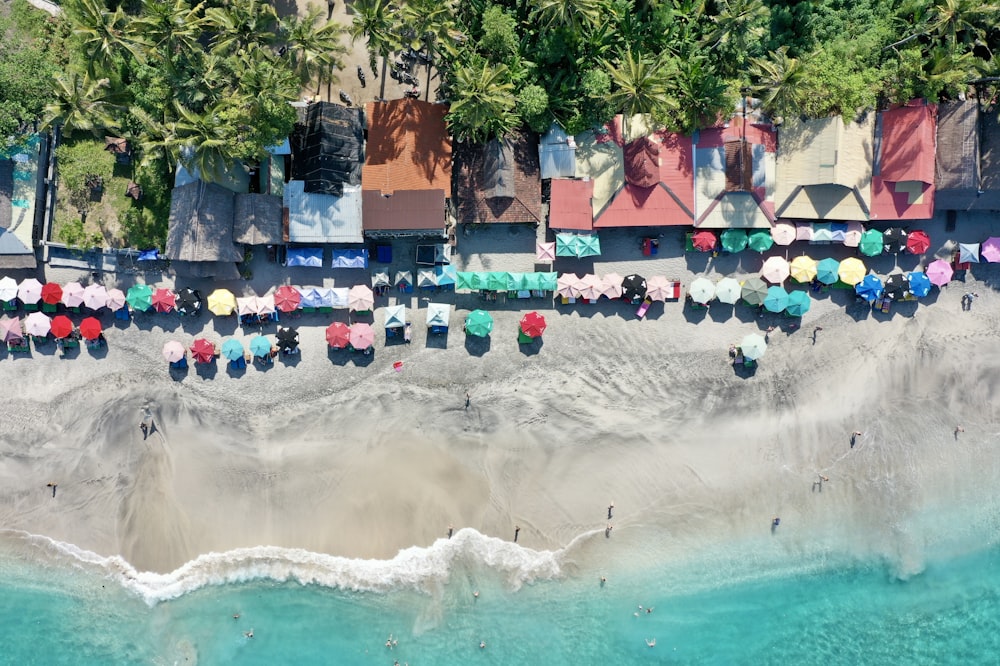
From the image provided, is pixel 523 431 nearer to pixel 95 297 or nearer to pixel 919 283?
pixel 919 283

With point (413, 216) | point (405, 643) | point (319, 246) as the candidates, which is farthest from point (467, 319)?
point (405, 643)

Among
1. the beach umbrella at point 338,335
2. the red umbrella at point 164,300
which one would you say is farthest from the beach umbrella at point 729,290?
the red umbrella at point 164,300

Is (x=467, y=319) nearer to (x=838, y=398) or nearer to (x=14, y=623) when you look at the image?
(x=838, y=398)

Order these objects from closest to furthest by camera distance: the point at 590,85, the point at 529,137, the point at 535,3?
the point at 535,3 < the point at 590,85 < the point at 529,137

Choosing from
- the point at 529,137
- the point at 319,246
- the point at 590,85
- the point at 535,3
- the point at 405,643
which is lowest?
the point at 405,643

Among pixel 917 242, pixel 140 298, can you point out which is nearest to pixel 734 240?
pixel 917 242

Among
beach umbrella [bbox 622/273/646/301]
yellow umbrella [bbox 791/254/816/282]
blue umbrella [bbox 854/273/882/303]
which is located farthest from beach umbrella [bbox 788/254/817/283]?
beach umbrella [bbox 622/273/646/301]

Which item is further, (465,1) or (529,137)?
(529,137)

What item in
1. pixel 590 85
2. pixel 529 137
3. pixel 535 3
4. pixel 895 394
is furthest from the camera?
pixel 895 394
